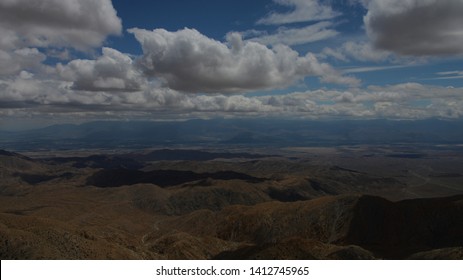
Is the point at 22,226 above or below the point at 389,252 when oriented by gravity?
above

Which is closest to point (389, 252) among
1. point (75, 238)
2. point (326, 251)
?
point (326, 251)

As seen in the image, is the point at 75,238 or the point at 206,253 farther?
the point at 206,253

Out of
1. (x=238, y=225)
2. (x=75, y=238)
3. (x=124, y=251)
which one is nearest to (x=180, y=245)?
(x=124, y=251)

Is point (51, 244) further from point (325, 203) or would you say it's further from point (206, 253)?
point (325, 203)

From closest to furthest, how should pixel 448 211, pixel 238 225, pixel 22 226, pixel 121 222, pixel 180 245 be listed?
1. pixel 22 226
2. pixel 180 245
3. pixel 448 211
4. pixel 238 225
5. pixel 121 222

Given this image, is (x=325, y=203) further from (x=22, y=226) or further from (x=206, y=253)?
(x=22, y=226)

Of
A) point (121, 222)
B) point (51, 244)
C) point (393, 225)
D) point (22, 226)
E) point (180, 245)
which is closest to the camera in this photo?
point (51, 244)
